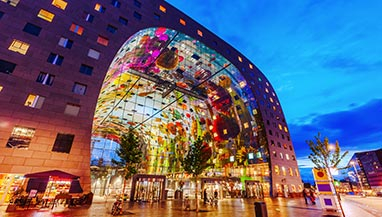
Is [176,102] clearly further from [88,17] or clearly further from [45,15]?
[45,15]

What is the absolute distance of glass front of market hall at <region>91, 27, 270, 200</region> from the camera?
104 feet

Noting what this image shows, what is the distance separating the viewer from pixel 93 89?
19.8 meters

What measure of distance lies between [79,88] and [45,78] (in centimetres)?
304

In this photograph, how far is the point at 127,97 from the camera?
122 feet

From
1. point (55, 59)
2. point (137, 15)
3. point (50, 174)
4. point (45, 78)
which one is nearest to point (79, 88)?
point (45, 78)

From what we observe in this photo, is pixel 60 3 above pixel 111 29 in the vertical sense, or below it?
above

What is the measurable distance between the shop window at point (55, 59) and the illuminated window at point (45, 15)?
15.2 feet

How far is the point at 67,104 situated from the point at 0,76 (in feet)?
18.3

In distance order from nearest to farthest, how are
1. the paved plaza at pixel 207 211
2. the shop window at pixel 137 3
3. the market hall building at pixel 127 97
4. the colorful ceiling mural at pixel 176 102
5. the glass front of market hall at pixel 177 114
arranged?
the paved plaza at pixel 207 211 < the market hall building at pixel 127 97 < the shop window at pixel 137 3 < the glass front of market hall at pixel 177 114 < the colorful ceiling mural at pixel 176 102

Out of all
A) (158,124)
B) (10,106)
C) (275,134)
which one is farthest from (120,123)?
(275,134)

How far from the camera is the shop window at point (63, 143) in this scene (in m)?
16.4

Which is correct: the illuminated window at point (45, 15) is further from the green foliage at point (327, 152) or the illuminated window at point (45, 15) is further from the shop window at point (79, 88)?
the green foliage at point (327, 152)

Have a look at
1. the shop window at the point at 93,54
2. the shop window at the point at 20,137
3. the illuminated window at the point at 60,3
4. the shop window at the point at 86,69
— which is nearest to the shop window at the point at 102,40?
the shop window at the point at 93,54

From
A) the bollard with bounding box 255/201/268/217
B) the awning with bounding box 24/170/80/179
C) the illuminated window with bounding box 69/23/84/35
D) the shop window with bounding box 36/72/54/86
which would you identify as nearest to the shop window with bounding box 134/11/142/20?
the illuminated window with bounding box 69/23/84/35
